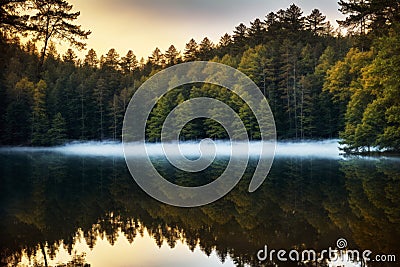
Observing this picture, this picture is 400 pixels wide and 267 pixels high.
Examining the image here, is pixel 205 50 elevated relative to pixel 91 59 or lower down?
lower down

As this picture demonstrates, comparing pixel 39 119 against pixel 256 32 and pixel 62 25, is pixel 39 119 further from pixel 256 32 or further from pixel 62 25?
pixel 256 32

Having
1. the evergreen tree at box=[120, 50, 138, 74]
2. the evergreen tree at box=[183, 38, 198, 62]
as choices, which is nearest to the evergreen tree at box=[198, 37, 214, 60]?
the evergreen tree at box=[183, 38, 198, 62]

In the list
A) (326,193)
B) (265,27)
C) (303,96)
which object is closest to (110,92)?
(265,27)

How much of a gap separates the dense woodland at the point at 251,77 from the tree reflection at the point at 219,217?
1530cm

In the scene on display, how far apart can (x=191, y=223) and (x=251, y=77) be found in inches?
1602

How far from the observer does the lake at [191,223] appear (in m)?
7.29

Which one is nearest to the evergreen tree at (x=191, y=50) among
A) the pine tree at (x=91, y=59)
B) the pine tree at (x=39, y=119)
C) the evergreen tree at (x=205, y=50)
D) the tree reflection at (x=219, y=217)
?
the evergreen tree at (x=205, y=50)

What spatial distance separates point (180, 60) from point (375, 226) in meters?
56.0

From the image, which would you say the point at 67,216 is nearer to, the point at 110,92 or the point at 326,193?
the point at 326,193

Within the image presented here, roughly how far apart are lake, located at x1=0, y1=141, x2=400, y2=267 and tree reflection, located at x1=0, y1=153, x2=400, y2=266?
0.8 inches

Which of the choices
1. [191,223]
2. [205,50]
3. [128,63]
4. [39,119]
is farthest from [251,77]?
[191,223]

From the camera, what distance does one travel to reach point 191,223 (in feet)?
32.1

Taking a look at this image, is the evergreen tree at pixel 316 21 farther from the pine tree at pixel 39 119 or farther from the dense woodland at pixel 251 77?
the pine tree at pixel 39 119

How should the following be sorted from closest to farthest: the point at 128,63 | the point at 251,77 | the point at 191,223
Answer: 1. the point at 191,223
2. the point at 251,77
3. the point at 128,63
